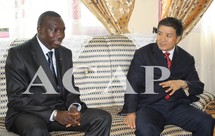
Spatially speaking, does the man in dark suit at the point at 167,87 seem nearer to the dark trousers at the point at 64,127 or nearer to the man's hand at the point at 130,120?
the man's hand at the point at 130,120

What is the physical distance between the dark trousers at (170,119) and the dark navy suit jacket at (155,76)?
0.06 m

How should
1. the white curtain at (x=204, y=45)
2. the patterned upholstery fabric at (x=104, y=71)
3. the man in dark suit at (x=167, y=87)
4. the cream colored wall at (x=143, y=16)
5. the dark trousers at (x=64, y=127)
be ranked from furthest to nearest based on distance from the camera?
the white curtain at (x=204, y=45), the cream colored wall at (x=143, y=16), the patterned upholstery fabric at (x=104, y=71), the man in dark suit at (x=167, y=87), the dark trousers at (x=64, y=127)

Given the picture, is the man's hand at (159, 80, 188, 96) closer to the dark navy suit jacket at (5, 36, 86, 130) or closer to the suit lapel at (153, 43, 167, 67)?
the suit lapel at (153, 43, 167, 67)

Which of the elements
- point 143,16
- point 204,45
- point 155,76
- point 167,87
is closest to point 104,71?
point 155,76

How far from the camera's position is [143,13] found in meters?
3.71

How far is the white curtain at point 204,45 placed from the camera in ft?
12.6

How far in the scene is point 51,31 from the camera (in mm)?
2203

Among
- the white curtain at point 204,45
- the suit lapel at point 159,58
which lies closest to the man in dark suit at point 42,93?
the suit lapel at point 159,58

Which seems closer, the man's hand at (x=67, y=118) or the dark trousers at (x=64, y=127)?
the dark trousers at (x=64, y=127)

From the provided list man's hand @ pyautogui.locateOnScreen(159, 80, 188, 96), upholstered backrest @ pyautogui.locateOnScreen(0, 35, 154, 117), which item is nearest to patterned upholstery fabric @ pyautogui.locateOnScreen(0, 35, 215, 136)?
upholstered backrest @ pyautogui.locateOnScreen(0, 35, 154, 117)

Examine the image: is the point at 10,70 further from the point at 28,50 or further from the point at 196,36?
the point at 196,36

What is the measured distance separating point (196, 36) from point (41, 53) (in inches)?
87.7

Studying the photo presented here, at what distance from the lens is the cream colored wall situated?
12.1 feet

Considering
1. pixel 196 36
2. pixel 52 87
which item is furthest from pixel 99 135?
pixel 196 36
